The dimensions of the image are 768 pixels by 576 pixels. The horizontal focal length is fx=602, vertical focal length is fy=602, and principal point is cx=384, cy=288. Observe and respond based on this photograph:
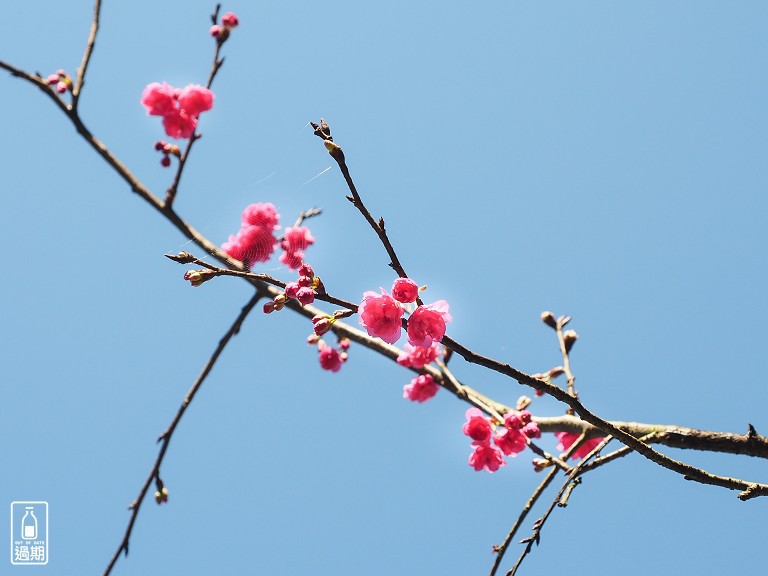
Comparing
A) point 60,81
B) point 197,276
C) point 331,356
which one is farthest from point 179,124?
point 197,276

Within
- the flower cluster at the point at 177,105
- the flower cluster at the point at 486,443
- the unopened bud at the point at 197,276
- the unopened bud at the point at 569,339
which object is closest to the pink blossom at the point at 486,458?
the flower cluster at the point at 486,443

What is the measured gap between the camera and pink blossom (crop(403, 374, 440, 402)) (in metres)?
3.84

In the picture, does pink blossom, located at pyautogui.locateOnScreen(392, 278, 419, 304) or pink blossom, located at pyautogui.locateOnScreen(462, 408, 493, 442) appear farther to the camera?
pink blossom, located at pyautogui.locateOnScreen(462, 408, 493, 442)

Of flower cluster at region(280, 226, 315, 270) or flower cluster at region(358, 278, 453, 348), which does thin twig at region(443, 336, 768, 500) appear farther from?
flower cluster at region(280, 226, 315, 270)

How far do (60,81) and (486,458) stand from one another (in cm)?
363

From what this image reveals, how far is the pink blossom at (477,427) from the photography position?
3.10 metres

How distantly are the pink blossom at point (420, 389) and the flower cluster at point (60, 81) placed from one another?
296 centimetres

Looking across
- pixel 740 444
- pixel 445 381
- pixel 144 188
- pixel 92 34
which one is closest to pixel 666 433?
pixel 740 444

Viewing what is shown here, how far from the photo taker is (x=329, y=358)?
434cm

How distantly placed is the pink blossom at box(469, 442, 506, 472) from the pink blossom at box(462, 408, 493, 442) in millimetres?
40

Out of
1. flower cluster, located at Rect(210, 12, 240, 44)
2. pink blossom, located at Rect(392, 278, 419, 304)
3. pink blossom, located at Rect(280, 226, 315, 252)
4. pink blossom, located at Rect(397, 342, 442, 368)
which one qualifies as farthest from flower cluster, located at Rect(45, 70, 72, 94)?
pink blossom, located at Rect(392, 278, 419, 304)

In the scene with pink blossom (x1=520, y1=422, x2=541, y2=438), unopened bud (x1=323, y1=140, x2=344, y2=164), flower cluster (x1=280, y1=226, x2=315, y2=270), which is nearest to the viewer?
unopened bud (x1=323, y1=140, x2=344, y2=164)

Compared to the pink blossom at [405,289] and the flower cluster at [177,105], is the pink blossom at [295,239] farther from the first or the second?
the pink blossom at [405,289]

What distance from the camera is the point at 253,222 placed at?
14.9ft
